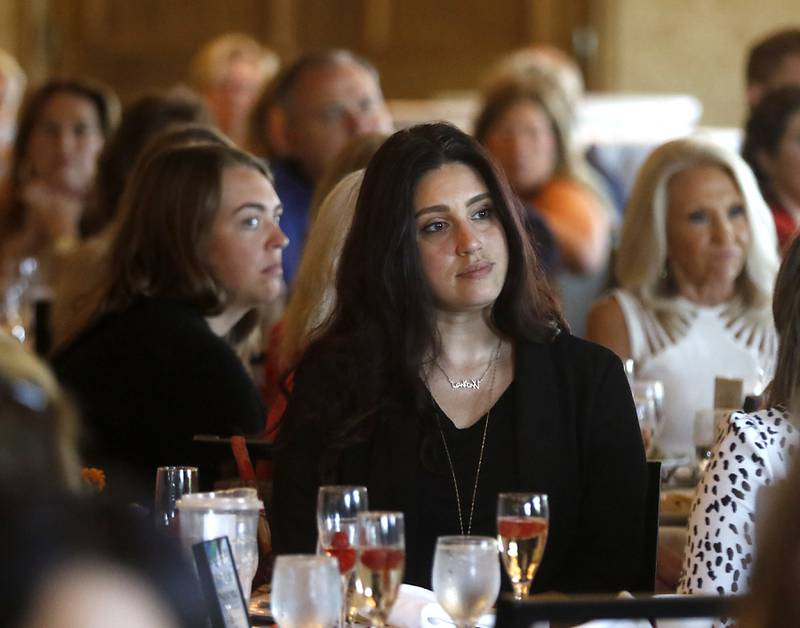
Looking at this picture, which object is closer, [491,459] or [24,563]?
[24,563]

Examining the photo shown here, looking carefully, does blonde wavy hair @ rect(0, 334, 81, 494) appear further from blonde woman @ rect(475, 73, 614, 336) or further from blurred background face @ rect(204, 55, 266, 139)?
blurred background face @ rect(204, 55, 266, 139)

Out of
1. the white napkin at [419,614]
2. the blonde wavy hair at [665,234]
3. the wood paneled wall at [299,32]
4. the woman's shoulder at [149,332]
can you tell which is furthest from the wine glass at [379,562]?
the wood paneled wall at [299,32]

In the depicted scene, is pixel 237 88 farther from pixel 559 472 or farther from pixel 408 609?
pixel 408 609

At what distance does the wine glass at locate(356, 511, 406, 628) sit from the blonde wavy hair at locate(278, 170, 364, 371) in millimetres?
1333

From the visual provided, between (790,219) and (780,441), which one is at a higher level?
(790,219)

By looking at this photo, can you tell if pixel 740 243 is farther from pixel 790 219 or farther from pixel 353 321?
pixel 353 321

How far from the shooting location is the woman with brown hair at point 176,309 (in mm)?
3939

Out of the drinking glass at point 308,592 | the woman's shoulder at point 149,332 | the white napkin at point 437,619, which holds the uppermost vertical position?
the woman's shoulder at point 149,332

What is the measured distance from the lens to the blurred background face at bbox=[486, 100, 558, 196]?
6473 millimetres

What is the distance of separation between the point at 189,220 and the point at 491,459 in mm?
1422

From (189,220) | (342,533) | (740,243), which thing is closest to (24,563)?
(342,533)

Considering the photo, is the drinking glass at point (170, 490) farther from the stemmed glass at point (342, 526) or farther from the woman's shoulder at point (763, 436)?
the woman's shoulder at point (763, 436)

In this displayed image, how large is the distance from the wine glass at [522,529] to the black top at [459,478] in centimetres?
48

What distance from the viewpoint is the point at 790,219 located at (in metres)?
5.55
